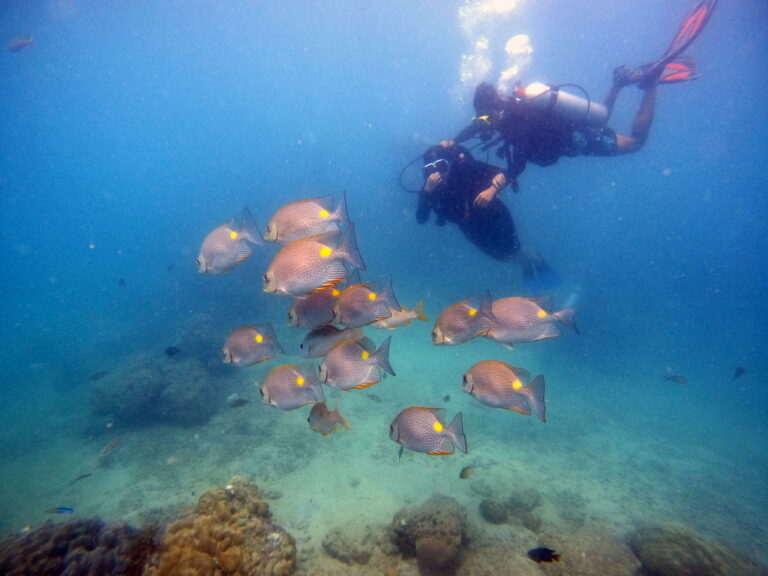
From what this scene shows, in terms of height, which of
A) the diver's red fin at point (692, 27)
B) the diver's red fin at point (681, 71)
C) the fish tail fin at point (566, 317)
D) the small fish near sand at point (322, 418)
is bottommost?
the small fish near sand at point (322, 418)

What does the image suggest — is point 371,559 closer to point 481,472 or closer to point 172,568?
point 172,568

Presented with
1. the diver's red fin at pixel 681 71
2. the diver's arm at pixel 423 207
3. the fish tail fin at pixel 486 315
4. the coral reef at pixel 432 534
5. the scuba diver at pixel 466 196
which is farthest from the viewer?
the diver's red fin at pixel 681 71

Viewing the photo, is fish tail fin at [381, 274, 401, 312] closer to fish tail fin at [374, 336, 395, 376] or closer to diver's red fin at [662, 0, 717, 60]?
fish tail fin at [374, 336, 395, 376]

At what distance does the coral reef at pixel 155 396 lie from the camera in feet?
35.5

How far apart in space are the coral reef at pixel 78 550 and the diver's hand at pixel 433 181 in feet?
25.7

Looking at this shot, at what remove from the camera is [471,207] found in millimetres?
8672

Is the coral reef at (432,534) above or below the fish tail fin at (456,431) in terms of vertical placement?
below

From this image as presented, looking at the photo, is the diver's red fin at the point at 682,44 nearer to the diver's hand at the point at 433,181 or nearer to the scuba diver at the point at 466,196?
the scuba diver at the point at 466,196

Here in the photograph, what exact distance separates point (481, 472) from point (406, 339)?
1421cm

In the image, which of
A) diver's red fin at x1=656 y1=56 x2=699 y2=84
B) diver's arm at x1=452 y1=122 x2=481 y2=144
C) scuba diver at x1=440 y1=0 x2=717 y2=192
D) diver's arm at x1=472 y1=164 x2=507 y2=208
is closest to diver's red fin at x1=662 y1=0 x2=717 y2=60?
diver's red fin at x1=656 y1=56 x2=699 y2=84

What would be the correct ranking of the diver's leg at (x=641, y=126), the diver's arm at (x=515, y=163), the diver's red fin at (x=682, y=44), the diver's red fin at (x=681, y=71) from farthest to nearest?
the diver's red fin at (x=681, y=71) < the diver's red fin at (x=682, y=44) < the diver's leg at (x=641, y=126) < the diver's arm at (x=515, y=163)

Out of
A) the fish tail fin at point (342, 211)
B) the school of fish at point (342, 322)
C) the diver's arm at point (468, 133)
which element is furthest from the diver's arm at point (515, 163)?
the fish tail fin at point (342, 211)

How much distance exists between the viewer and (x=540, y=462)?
9.80m

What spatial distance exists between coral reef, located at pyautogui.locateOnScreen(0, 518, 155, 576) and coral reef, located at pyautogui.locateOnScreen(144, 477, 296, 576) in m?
0.56
